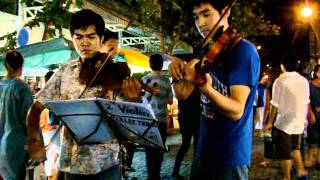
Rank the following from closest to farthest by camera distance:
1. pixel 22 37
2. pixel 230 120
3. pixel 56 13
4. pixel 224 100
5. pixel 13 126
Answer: pixel 224 100
pixel 230 120
pixel 13 126
pixel 56 13
pixel 22 37

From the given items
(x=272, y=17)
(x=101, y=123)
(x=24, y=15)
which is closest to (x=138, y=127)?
(x=101, y=123)

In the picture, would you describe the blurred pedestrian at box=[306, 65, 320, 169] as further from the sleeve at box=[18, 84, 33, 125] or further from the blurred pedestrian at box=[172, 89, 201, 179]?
the sleeve at box=[18, 84, 33, 125]

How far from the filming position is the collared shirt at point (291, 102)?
7016 millimetres

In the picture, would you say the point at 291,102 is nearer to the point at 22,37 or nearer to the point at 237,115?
the point at 237,115

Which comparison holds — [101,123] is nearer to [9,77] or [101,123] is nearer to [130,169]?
[9,77]

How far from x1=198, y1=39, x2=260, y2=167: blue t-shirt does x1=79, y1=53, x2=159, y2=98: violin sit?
77 centimetres

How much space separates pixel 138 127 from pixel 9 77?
3118mm

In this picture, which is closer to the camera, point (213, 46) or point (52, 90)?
point (213, 46)

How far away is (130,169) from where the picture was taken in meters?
8.72

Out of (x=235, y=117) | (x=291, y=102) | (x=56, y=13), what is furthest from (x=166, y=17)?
(x=235, y=117)

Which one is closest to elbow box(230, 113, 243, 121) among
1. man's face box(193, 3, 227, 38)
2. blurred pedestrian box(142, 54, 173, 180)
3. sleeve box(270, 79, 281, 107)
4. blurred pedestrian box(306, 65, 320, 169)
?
man's face box(193, 3, 227, 38)

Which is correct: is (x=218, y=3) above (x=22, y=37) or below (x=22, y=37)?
below

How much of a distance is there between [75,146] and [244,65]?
1.38 m

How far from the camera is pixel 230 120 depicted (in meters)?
2.84
